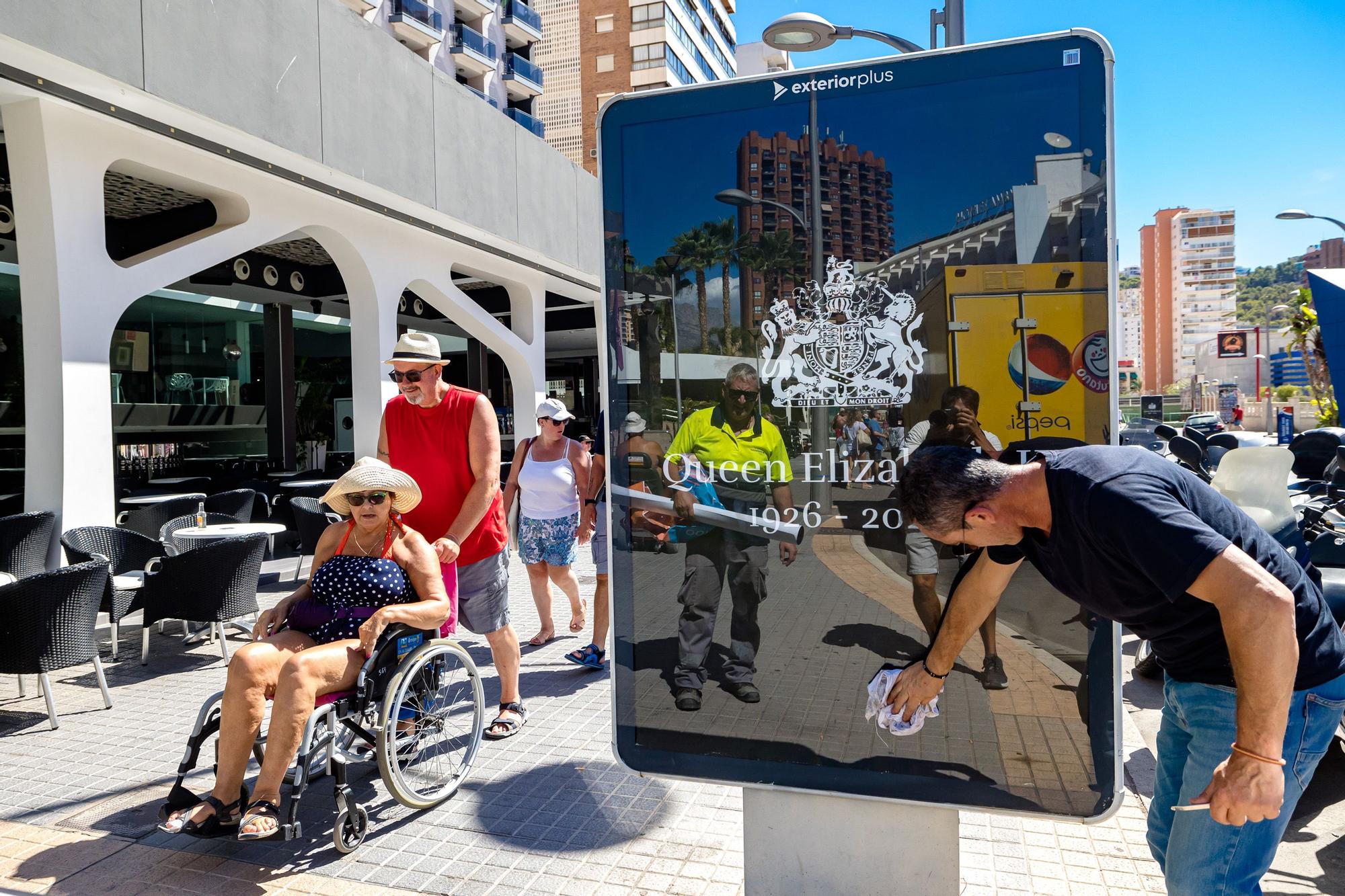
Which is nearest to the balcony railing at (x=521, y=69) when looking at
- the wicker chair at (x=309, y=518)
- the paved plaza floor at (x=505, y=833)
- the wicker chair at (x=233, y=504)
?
the wicker chair at (x=233, y=504)

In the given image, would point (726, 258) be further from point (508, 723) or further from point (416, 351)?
point (508, 723)

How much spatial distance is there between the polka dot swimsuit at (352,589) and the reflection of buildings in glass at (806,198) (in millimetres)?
1905

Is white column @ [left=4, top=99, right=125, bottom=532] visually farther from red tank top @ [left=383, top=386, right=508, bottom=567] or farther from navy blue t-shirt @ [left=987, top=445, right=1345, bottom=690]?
navy blue t-shirt @ [left=987, top=445, right=1345, bottom=690]

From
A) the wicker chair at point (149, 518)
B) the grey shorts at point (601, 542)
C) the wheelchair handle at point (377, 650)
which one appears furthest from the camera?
the wicker chair at point (149, 518)

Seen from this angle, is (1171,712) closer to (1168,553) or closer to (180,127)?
(1168,553)

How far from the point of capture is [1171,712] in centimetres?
215

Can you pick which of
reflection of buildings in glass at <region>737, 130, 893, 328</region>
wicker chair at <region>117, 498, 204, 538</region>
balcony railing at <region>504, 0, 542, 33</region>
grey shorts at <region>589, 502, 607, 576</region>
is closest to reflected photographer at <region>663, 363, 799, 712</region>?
reflection of buildings in glass at <region>737, 130, 893, 328</region>

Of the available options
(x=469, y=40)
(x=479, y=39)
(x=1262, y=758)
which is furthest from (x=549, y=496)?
(x=479, y=39)

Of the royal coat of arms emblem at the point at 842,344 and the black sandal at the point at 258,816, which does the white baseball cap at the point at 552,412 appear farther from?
the royal coat of arms emblem at the point at 842,344

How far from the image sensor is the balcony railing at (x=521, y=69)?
154ft

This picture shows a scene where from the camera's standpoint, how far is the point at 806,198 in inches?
91.2

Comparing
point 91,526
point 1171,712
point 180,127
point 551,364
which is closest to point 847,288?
point 1171,712

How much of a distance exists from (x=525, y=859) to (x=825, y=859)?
1.16 metres

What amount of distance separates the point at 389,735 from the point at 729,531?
5.23 ft
